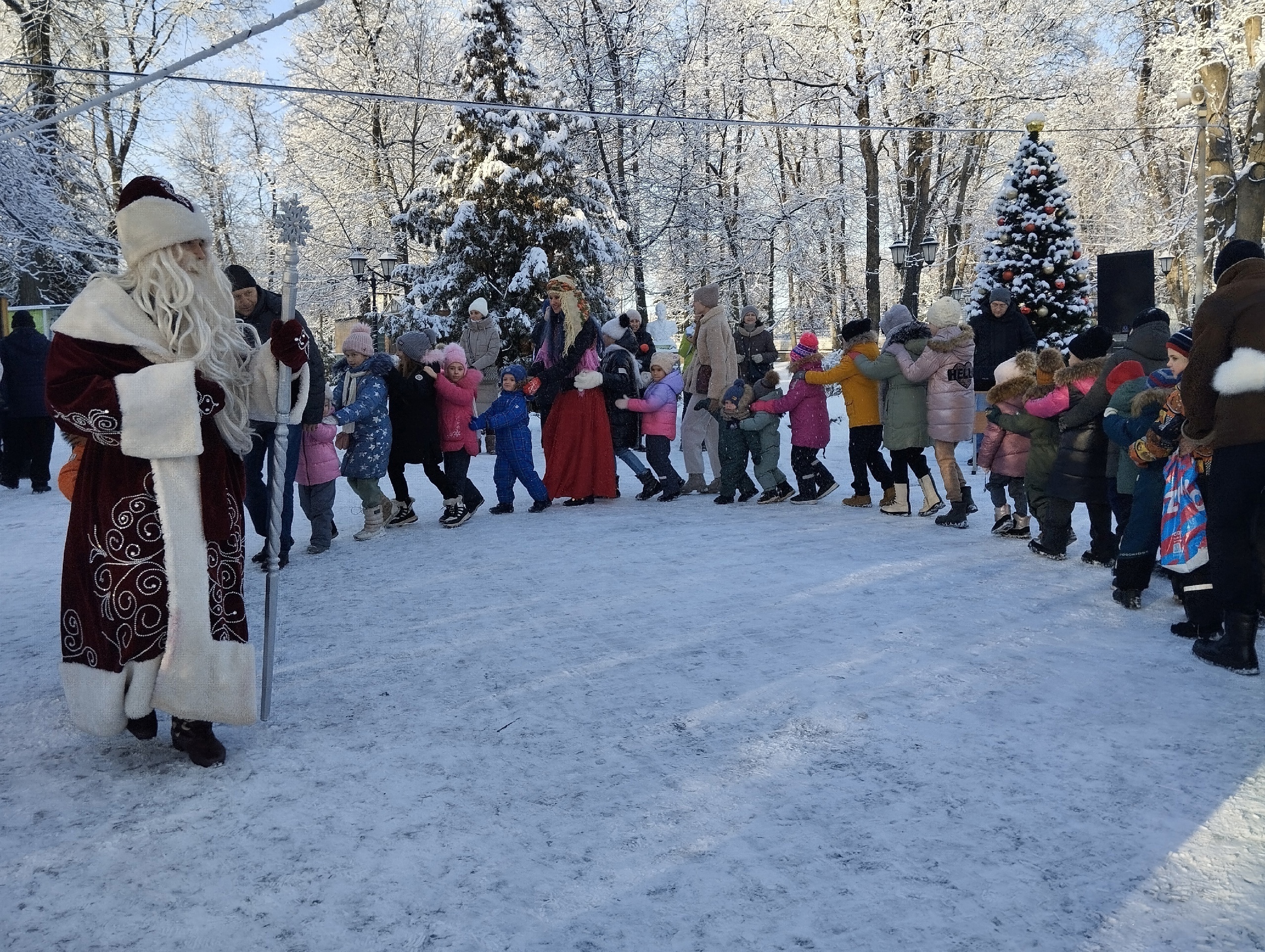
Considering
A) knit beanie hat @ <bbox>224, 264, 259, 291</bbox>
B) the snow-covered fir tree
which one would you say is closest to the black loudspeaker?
the snow-covered fir tree

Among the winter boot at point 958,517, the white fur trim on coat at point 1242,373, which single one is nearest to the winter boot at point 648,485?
the winter boot at point 958,517

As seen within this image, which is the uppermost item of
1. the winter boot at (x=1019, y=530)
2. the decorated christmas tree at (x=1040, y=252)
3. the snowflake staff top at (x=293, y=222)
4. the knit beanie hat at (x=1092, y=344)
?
the decorated christmas tree at (x=1040, y=252)

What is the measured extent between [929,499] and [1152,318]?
2.75m

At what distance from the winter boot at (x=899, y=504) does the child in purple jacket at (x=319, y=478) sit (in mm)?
4491

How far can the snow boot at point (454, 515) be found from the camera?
8797 millimetres

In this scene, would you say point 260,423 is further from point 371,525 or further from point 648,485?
point 648,485

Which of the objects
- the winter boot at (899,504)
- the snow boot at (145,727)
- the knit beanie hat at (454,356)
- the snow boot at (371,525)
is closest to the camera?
the snow boot at (145,727)

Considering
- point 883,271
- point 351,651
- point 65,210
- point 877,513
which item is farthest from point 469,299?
point 883,271

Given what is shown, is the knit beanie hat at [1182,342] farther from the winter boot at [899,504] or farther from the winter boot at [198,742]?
the winter boot at [198,742]

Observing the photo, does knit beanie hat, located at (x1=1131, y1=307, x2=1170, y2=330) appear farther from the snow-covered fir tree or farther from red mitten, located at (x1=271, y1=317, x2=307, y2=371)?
the snow-covered fir tree

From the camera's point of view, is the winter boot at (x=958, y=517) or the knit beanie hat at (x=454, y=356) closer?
the winter boot at (x=958, y=517)

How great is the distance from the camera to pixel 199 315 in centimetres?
362

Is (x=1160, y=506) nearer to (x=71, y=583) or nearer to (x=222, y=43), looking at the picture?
(x=71, y=583)

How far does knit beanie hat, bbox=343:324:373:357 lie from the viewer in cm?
800
